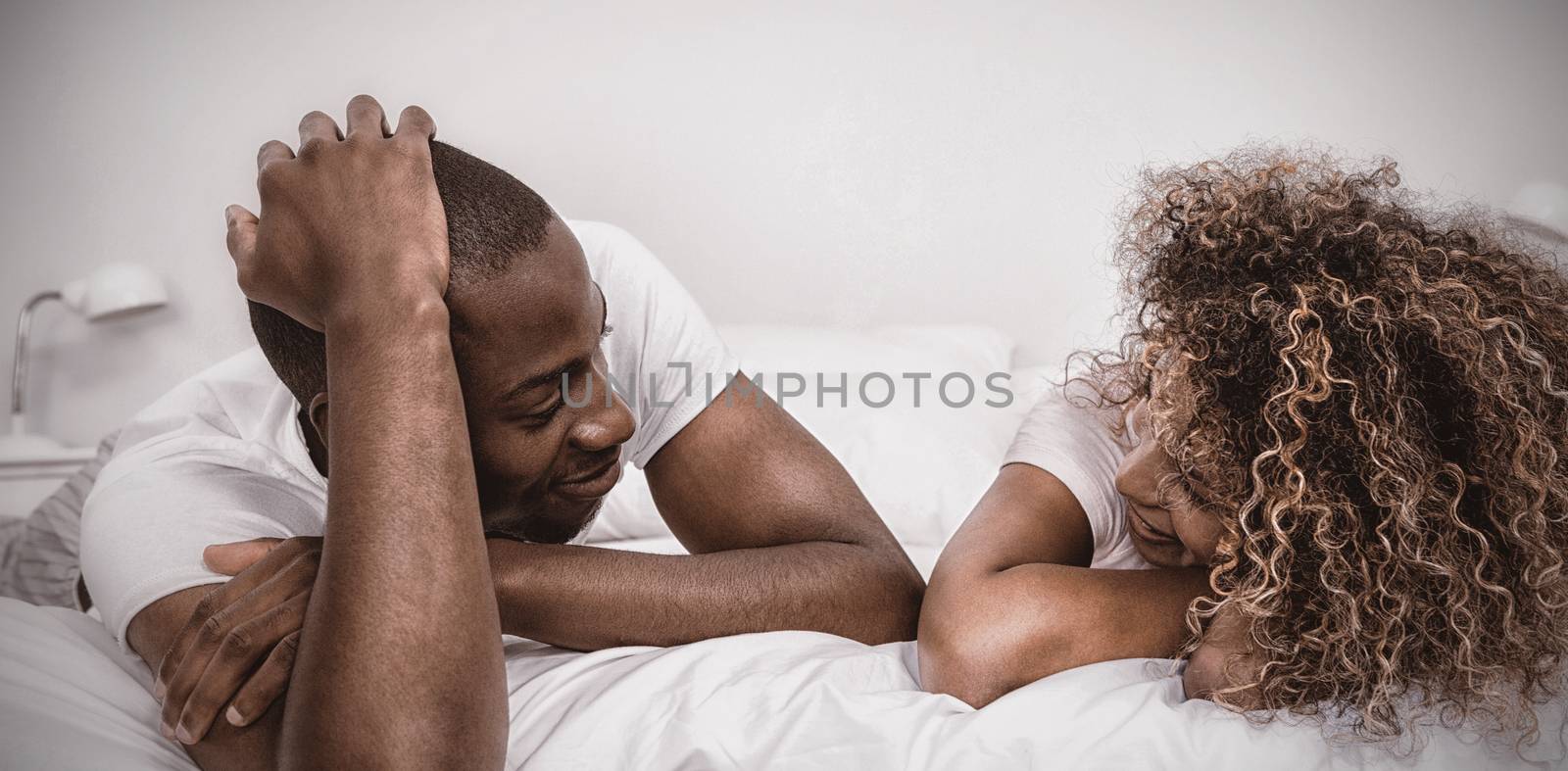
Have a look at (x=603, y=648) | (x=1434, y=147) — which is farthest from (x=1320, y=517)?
Answer: (x=1434, y=147)

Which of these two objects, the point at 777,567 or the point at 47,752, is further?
the point at 777,567

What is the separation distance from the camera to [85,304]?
2.03 m

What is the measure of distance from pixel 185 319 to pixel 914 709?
6.44ft

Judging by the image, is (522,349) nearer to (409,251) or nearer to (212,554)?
(409,251)

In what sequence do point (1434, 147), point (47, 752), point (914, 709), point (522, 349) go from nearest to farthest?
point (47, 752), point (914, 709), point (522, 349), point (1434, 147)

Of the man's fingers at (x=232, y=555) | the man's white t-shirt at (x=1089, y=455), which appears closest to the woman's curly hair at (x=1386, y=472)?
the man's white t-shirt at (x=1089, y=455)

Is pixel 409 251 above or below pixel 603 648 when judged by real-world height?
above

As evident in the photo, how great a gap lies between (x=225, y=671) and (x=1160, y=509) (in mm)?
883

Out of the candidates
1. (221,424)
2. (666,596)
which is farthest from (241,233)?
(666,596)

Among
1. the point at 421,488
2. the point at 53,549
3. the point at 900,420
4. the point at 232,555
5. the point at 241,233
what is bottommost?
the point at 53,549

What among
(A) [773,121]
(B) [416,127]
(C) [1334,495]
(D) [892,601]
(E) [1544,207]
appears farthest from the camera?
(A) [773,121]

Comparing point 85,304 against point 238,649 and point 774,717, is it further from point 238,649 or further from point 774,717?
point 774,717

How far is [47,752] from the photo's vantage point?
28.4 inches

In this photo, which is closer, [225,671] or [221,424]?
[225,671]
